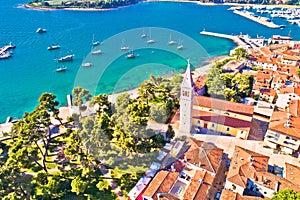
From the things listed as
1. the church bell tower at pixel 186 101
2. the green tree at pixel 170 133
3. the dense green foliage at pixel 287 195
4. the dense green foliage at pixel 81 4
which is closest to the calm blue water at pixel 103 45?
the dense green foliage at pixel 81 4

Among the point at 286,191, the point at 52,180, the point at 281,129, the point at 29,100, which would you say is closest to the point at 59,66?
the point at 29,100

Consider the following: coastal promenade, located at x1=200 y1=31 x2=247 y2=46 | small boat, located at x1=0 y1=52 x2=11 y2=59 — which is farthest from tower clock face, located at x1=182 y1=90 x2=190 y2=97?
small boat, located at x1=0 y1=52 x2=11 y2=59

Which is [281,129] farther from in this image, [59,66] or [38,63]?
[38,63]

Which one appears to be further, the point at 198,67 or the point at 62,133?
the point at 198,67

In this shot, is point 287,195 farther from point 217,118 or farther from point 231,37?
point 231,37

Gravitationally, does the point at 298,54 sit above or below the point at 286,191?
above

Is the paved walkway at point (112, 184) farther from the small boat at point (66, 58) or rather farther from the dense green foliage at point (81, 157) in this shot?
the small boat at point (66, 58)

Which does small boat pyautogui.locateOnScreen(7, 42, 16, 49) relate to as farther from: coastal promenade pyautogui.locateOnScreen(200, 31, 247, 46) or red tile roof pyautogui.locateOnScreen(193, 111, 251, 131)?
red tile roof pyautogui.locateOnScreen(193, 111, 251, 131)

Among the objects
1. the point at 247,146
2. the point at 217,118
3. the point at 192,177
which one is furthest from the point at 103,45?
the point at 192,177
